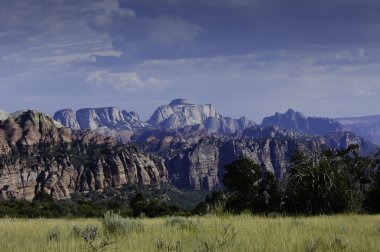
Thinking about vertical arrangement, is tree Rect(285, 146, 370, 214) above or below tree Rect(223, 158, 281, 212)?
above

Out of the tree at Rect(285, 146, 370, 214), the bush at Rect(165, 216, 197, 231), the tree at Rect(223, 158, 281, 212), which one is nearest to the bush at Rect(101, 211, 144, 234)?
the bush at Rect(165, 216, 197, 231)


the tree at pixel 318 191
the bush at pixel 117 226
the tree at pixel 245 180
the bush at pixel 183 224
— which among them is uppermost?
the bush at pixel 117 226

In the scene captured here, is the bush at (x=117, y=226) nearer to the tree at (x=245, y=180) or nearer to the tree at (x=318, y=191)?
the tree at (x=318, y=191)

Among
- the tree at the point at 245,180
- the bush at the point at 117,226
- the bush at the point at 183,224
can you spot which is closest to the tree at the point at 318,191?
the bush at the point at 183,224

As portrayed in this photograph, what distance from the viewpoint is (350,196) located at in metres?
23.8

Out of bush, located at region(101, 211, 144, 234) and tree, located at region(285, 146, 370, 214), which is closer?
bush, located at region(101, 211, 144, 234)

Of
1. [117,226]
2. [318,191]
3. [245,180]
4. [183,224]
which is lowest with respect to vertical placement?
[245,180]

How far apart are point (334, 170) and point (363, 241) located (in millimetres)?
18728

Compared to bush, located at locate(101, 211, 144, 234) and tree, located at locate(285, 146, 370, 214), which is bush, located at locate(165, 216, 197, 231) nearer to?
bush, located at locate(101, 211, 144, 234)

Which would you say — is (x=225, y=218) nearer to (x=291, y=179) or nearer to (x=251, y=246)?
(x=251, y=246)

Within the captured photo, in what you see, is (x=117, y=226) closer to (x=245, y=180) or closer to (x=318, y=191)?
(x=318, y=191)

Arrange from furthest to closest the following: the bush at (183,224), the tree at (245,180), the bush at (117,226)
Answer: the tree at (245,180) < the bush at (183,224) < the bush at (117,226)

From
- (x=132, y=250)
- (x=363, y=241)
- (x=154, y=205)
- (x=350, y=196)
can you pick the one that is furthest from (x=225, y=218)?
(x=154, y=205)

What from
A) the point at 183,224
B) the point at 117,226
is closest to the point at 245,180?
the point at 183,224
